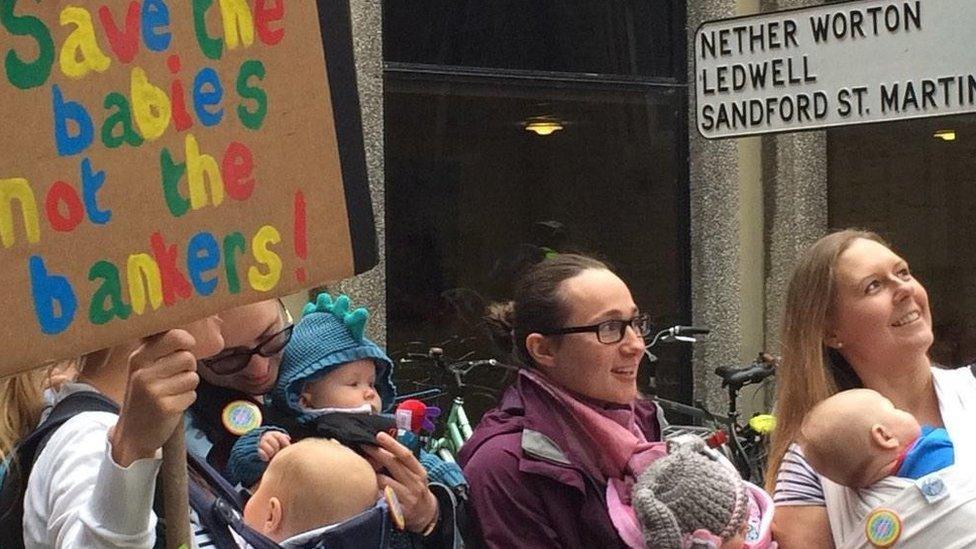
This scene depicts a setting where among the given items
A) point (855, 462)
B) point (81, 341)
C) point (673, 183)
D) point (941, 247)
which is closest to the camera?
point (81, 341)

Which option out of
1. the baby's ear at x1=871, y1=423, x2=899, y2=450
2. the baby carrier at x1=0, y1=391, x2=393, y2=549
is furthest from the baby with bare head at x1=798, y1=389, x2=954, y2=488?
→ the baby carrier at x1=0, y1=391, x2=393, y2=549

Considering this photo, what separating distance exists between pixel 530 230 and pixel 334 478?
5.55 metres

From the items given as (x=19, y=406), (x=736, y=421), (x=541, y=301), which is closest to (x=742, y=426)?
(x=736, y=421)

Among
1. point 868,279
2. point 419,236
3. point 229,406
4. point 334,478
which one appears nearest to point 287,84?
point 334,478

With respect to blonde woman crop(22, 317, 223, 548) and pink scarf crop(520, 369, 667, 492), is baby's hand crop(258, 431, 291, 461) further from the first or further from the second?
blonde woman crop(22, 317, 223, 548)

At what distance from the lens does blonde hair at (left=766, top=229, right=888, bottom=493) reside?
3707mm

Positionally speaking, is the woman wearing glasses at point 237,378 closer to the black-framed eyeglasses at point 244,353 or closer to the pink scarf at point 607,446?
the black-framed eyeglasses at point 244,353

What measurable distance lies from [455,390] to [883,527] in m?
4.58

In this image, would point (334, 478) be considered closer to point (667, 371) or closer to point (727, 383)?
point (727, 383)

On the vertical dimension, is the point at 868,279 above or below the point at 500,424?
above

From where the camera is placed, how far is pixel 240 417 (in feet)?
12.0

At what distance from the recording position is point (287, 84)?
262cm

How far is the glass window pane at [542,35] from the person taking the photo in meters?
8.13

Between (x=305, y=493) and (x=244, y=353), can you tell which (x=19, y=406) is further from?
(x=244, y=353)
